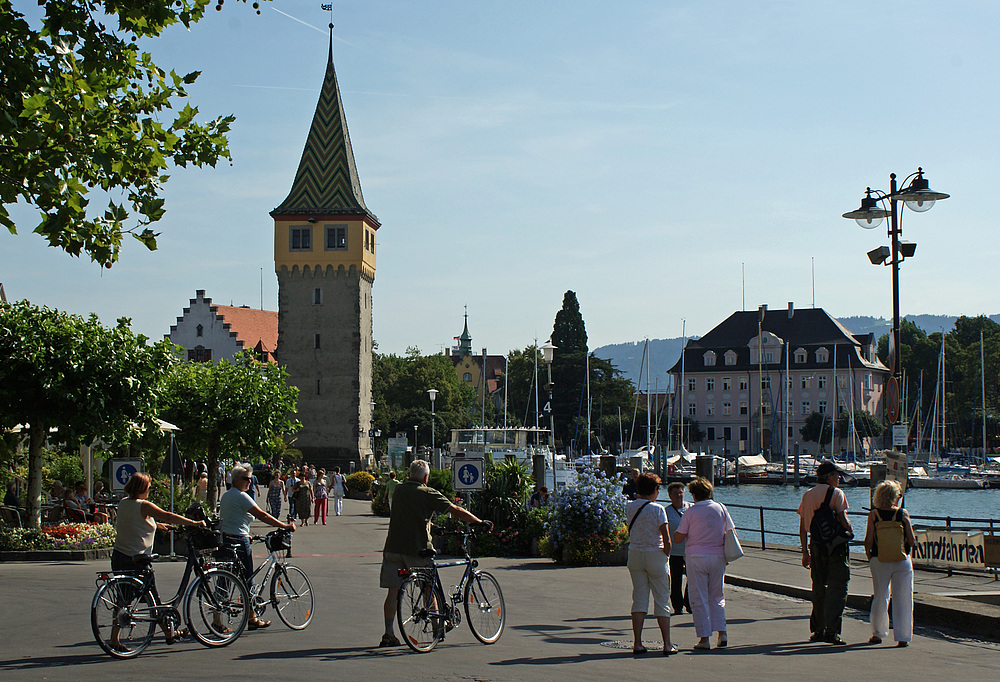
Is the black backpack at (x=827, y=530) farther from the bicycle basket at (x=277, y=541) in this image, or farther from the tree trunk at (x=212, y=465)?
the tree trunk at (x=212, y=465)

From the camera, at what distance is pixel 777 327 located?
11994cm

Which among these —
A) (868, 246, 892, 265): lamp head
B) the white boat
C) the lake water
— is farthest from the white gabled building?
(868, 246, 892, 265): lamp head

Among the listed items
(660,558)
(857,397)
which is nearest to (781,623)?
(660,558)

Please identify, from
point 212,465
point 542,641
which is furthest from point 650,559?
point 212,465

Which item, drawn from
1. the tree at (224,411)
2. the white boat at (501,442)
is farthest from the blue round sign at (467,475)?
the white boat at (501,442)

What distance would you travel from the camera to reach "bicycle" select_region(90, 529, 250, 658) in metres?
9.86

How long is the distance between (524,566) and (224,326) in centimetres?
8165

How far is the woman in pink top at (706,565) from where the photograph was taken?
10.8m

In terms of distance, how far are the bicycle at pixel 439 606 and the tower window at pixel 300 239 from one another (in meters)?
67.4

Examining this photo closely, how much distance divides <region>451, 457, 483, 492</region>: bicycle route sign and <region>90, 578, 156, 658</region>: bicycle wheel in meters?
12.1

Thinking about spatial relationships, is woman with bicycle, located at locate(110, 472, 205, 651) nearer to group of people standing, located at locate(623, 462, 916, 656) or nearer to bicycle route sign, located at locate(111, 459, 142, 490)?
group of people standing, located at locate(623, 462, 916, 656)

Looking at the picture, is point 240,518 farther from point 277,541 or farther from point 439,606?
point 439,606

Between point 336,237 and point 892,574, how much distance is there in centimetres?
6772

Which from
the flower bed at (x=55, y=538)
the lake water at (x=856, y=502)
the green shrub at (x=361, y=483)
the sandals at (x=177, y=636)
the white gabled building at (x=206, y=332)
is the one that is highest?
the white gabled building at (x=206, y=332)
